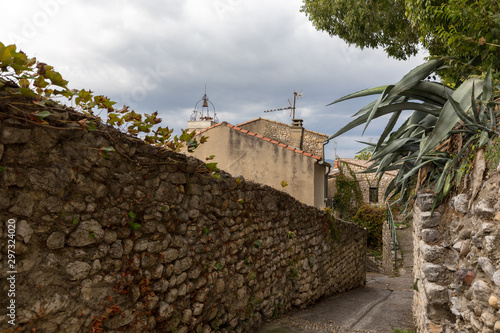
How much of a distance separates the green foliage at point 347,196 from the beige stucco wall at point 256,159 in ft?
37.0

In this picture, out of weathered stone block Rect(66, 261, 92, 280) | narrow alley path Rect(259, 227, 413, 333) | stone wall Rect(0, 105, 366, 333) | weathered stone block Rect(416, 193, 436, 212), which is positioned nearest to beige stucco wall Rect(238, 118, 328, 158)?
narrow alley path Rect(259, 227, 413, 333)

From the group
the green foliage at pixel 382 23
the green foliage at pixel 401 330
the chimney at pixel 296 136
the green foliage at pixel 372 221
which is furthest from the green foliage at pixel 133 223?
the green foliage at pixel 372 221

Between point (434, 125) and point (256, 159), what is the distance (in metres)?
7.19

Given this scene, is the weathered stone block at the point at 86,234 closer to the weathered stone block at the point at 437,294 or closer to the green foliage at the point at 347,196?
the weathered stone block at the point at 437,294

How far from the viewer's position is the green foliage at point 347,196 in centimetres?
2247

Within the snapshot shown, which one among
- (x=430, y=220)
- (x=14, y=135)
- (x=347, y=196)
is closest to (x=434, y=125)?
(x=430, y=220)

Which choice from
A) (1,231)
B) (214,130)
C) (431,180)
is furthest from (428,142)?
(214,130)

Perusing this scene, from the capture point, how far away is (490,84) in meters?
3.66

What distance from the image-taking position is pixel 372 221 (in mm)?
20891

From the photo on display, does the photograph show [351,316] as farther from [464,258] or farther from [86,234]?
[86,234]

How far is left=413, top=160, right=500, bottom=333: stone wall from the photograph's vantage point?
2.70 meters

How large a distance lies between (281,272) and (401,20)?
7.20m

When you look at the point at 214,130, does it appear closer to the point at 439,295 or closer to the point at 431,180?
the point at 431,180

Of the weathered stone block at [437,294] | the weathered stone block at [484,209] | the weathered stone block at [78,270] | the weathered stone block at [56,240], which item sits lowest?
the weathered stone block at [437,294]
